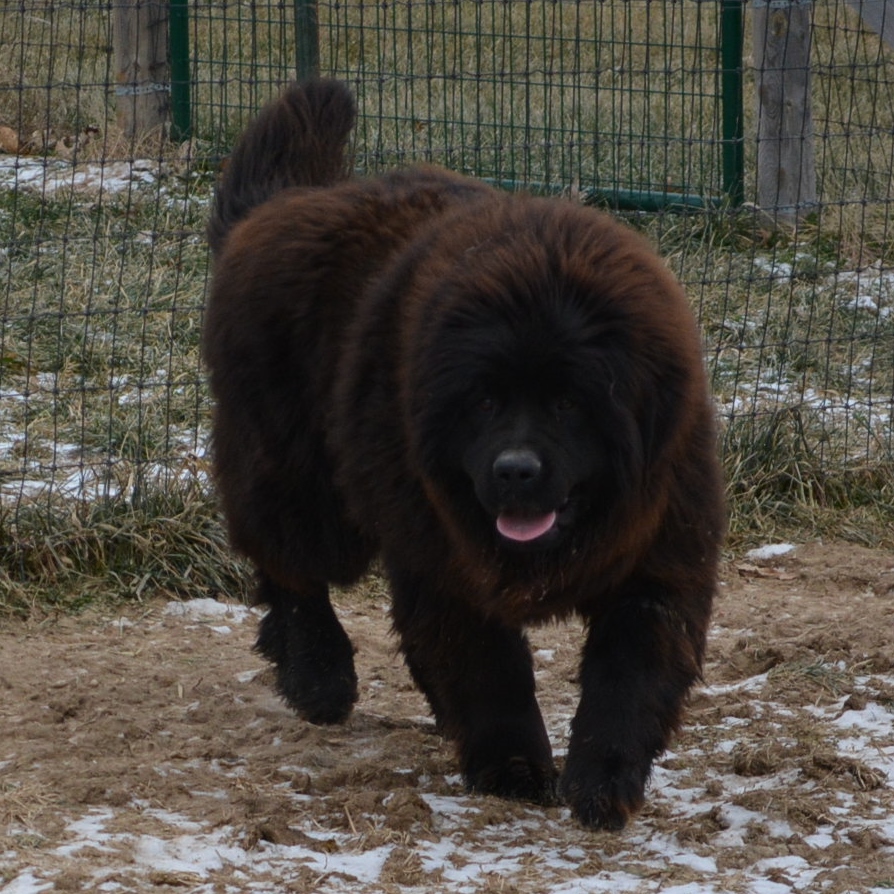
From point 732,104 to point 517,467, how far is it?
241 inches

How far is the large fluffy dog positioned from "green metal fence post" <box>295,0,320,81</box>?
251 centimetres

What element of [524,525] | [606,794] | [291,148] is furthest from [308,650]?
[291,148]

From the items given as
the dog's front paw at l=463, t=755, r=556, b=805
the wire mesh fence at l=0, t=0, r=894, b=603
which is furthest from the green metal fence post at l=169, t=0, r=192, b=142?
the dog's front paw at l=463, t=755, r=556, b=805

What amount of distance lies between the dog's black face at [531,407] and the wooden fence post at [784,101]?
4802 mm

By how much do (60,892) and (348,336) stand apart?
4.86 feet

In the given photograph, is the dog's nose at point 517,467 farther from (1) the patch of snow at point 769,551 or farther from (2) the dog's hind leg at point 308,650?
(1) the patch of snow at point 769,551

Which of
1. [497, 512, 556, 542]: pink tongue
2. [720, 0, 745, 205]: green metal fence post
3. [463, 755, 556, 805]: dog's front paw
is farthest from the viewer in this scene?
[720, 0, 745, 205]: green metal fence post

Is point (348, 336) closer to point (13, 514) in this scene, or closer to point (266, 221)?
point (266, 221)

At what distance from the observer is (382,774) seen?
3.96 m

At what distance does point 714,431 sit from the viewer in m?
3.74

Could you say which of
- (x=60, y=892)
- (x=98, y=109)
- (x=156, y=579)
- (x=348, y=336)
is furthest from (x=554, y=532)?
(x=98, y=109)

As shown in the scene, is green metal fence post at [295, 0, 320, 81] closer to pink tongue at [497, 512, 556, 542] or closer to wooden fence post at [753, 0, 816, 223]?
wooden fence post at [753, 0, 816, 223]

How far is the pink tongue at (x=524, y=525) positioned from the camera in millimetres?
3314

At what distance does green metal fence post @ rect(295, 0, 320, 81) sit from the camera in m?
6.88
